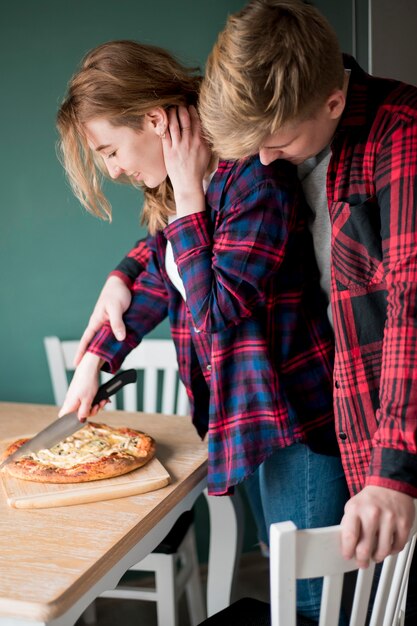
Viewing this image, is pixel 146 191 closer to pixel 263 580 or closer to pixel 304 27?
pixel 304 27

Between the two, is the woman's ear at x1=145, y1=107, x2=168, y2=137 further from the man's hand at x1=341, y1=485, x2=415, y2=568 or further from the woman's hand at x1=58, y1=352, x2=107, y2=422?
the man's hand at x1=341, y1=485, x2=415, y2=568

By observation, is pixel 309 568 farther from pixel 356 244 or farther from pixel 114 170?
pixel 114 170

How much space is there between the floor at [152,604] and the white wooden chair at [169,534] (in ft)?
0.27

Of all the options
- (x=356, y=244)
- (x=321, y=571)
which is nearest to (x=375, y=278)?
(x=356, y=244)

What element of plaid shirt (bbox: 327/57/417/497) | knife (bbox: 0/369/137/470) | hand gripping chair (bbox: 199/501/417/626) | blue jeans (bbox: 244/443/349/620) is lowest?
blue jeans (bbox: 244/443/349/620)

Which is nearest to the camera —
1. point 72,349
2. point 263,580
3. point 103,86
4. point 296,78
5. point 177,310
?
point 296,78

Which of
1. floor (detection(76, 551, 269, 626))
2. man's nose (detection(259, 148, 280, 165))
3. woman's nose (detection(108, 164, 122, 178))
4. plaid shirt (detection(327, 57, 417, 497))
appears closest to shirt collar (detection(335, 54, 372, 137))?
plaid shirt (detection(327, 57, 417, 497))

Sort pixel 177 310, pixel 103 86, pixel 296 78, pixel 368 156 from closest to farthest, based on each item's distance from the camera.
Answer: pixel 296 78, pixel 368 156, pixel 103 86, pixel 177 310

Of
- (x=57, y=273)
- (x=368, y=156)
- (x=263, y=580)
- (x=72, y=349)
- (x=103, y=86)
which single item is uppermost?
(x=103, y=86)

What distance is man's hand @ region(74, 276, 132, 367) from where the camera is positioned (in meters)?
1.67

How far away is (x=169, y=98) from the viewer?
4.49 ft

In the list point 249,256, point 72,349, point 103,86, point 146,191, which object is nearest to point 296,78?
point 249,256

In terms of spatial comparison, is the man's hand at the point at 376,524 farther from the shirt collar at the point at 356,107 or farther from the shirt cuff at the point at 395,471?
the shirt collar at the point at 356,107

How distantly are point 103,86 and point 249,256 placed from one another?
43 centimetres
